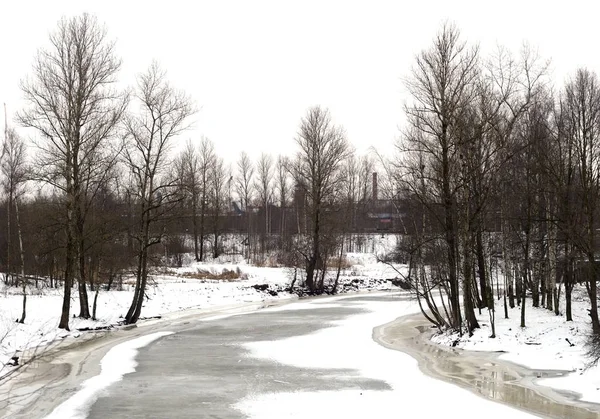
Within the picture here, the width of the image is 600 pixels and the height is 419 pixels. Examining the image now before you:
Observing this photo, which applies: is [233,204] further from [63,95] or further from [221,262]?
[63,95]

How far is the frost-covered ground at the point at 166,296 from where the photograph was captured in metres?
22.5

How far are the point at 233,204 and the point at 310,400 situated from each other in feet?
284

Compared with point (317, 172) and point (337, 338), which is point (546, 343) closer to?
point (337, 338)

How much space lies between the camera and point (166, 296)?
39188mm

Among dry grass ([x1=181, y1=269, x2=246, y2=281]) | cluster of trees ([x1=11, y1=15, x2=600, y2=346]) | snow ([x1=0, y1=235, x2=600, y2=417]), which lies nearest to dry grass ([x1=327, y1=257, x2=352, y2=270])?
dry grass ([x1=181, y1=269, x2=246, y2=281])

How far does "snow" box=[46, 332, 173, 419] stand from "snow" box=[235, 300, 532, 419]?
3221 mm

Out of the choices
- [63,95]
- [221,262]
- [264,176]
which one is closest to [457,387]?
[63,95]

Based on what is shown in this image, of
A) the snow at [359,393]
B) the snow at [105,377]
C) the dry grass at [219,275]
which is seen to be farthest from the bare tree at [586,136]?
the dry grass at [219,275]

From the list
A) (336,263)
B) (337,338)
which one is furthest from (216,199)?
(337,338)

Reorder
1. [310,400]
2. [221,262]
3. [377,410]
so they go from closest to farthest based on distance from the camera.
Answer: [377,410] < [310,400] < [221,262]

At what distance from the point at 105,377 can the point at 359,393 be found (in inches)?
259

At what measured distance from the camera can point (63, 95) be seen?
24750 mm

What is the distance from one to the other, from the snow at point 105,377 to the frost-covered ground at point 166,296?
65.7 inches

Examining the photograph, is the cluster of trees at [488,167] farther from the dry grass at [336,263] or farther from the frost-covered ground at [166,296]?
the dry grass at [336,263]
